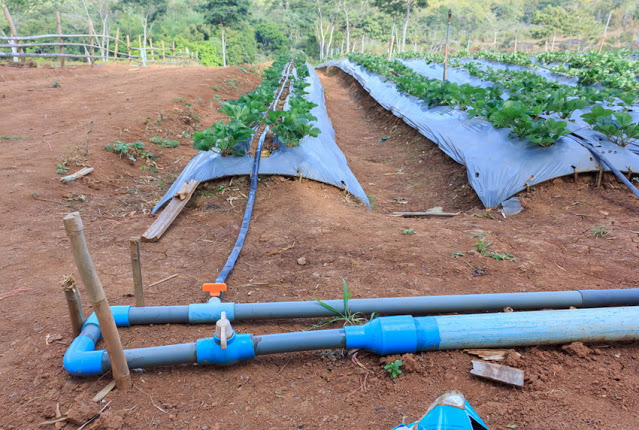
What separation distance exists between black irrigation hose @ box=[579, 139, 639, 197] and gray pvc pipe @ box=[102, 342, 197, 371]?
489 centimetres

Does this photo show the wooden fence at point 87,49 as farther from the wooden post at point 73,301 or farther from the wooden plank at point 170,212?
the wooden post at point 73,301

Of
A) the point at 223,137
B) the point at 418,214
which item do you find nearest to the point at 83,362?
the point at 223,137

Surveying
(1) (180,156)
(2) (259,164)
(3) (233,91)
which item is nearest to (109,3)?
(3) (233,91)

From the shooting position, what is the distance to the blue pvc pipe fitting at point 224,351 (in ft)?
6.39

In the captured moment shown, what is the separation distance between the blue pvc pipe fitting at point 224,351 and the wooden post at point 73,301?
2.16 feet

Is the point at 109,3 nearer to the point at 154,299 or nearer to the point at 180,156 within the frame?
the point at 180,156

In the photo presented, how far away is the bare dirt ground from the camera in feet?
5.94

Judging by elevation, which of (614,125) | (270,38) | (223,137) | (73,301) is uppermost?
(270,38)

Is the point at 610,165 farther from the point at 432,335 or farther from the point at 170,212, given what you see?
the point at 170,212

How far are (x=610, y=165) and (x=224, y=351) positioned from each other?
195 inches

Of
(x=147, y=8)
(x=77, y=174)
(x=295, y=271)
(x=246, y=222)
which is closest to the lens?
(x=295, y=271)

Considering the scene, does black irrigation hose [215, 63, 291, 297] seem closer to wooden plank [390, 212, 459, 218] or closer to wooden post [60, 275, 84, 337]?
wooden post [60, 275, 84, 337]

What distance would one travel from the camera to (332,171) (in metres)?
5.06

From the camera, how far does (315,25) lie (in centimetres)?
4947
